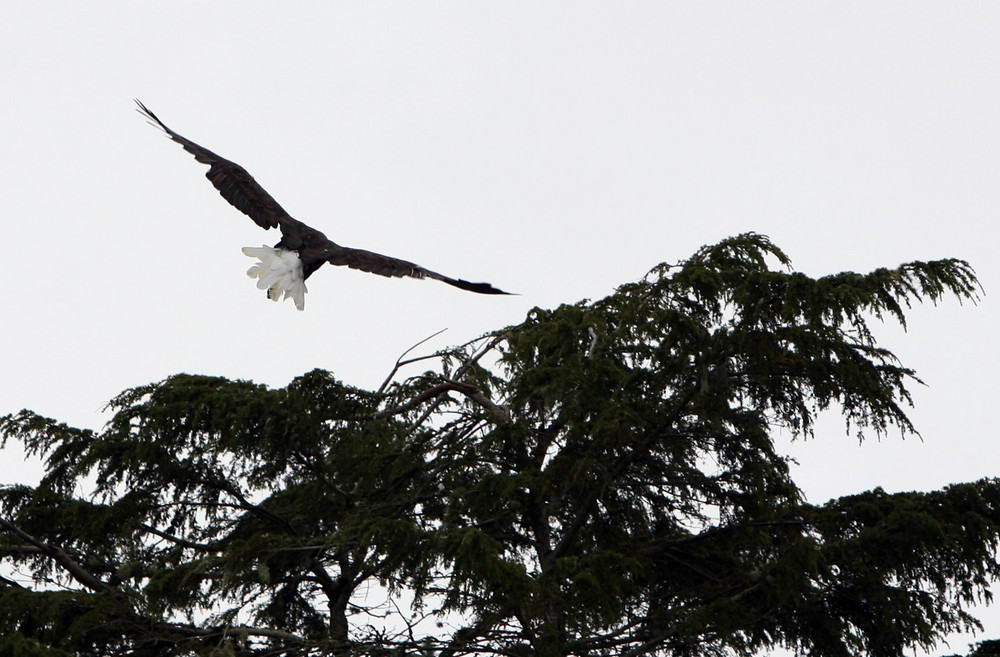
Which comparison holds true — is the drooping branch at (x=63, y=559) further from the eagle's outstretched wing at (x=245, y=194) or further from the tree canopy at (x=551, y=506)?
the eagle's outstretched wing at (x=245, y=194)

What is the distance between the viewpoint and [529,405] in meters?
8.65

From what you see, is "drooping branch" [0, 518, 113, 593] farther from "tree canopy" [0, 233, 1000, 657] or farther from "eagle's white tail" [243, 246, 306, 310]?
"eagle's white tail" [243, 246, 306, 310]

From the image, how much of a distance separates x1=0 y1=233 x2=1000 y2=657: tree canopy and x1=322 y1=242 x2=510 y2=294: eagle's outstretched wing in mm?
591

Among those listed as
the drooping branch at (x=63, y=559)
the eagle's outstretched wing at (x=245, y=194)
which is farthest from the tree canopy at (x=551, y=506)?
the eagle's outstretched wing at (x=245, y=194)

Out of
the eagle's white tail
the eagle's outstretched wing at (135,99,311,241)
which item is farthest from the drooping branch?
the eagle's outstretched wing at (135,99,311,241)

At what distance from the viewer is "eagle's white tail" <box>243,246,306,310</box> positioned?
417 inches

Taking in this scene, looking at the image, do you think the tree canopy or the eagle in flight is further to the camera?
the eagle in flight

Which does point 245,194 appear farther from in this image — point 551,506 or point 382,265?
point 551,506

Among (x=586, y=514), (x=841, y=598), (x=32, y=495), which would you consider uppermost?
(x=32, y=495)

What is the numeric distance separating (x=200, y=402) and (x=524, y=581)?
3290 millimetres

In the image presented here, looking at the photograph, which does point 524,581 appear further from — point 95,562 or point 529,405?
point 95,562

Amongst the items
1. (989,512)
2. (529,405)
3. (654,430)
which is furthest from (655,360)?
(989,512)

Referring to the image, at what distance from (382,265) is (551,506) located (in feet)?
8.40

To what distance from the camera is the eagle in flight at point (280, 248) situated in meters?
10.1
